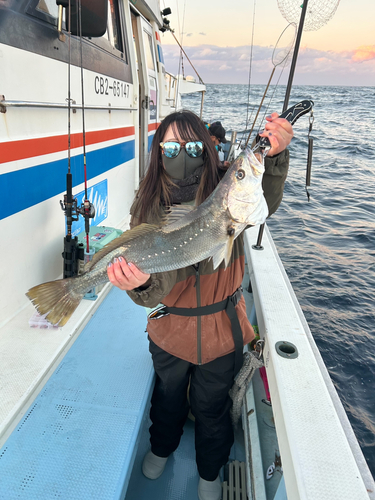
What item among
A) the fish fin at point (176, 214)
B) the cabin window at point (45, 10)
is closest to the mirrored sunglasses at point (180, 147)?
the fish fin at point (176, 214)

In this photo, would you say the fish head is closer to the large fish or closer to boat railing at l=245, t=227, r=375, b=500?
the large fish

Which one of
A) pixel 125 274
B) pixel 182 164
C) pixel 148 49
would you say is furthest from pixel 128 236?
pixel 148 49

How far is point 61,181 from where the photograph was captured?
363 centimetres

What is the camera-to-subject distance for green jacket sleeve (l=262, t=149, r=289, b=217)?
1960 millimetres

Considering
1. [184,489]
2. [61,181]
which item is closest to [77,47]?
[61,181]

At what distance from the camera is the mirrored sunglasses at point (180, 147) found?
200cm

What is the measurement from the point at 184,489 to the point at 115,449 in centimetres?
86

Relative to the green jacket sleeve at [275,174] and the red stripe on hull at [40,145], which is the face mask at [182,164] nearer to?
the green jacket sleeve at [275,174]

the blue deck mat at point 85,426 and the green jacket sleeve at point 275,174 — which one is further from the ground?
the green jacket sleeve at point 275,174

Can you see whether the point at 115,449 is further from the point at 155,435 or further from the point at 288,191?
the point at 288,191

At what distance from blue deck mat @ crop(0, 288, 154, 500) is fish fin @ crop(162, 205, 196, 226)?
140 cm

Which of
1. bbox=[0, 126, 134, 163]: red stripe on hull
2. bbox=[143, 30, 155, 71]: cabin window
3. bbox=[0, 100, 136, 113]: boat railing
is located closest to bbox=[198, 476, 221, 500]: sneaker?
bbox=[0, 126, 134, 163]: red stripe on hull

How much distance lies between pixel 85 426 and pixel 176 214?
1557 millimetres

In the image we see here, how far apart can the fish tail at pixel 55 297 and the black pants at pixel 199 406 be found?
0.67 metres
